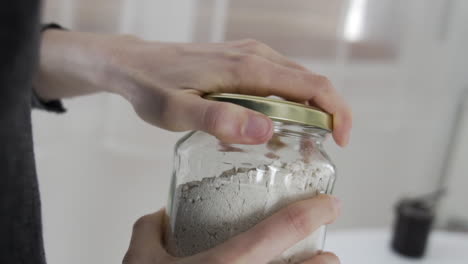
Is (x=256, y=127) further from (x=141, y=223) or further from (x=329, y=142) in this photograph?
(x=329, y=142)

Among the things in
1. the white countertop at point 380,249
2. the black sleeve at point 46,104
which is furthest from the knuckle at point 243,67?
the white countertop at point 380,249

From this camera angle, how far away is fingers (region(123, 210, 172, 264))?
14.4 inches

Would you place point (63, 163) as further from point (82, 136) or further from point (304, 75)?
point (304, 75)

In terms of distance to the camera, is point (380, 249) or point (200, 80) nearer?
point (200, 80)

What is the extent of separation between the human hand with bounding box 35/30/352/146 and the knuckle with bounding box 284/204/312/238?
0.05 m

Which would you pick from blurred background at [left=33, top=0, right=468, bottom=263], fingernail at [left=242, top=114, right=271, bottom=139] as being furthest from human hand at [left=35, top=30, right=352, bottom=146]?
blurred background at [left=33, top=0, right=468, bottom=263]

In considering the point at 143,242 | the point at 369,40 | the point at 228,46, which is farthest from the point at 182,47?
the point at 369,40

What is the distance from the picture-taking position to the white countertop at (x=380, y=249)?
0.79 m

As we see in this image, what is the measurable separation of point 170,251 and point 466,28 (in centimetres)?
99

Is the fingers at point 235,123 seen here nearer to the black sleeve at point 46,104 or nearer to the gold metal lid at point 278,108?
the gold metal lid at point 278,108

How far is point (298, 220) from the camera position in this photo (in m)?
0.32

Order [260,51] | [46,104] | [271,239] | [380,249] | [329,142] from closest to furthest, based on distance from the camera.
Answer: [271,239], [260,51], [46,104], [380,249], [329,142]

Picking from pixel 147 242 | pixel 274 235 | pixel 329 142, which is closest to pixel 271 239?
pixel 274 235

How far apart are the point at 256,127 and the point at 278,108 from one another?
30mm
